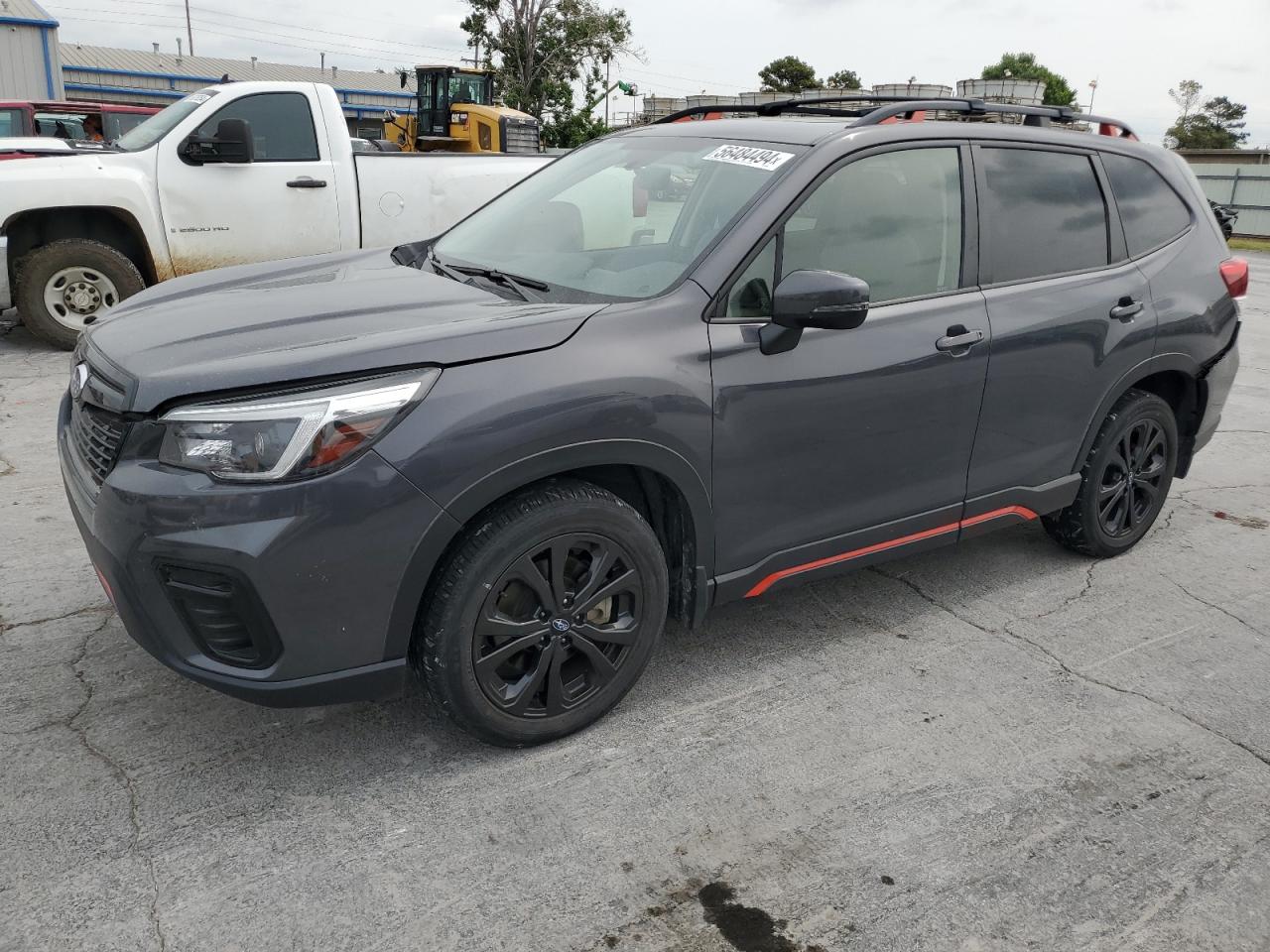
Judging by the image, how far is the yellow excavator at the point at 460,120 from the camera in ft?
74.4

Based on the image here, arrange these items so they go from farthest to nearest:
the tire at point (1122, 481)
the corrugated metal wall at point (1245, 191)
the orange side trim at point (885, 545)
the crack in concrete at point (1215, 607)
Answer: the corrugated metal wall at point (1245, 191) < the tire at point (1122, 481) < the crack in concrete at point (1215, 607) < the orange side trim at point (885, 545)

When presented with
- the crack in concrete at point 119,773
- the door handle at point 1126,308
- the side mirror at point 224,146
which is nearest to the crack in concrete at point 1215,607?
the door handle at point 1126,308

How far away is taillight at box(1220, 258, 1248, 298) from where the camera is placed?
4477mm

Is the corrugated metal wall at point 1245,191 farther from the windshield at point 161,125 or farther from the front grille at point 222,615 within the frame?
the front grille at point 222,615

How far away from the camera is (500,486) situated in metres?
2.64

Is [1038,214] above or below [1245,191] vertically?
above

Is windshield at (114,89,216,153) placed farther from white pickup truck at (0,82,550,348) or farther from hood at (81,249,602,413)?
hood at (81,249,602,413)

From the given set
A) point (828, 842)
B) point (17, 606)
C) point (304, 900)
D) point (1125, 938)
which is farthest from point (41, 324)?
point (1125, 938)

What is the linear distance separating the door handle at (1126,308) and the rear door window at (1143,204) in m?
0.22

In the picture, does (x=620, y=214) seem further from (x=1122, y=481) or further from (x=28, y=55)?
(x=28, y=55)

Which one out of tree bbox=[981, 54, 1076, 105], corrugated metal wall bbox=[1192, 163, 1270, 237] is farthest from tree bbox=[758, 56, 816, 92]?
corrugated metal wall bbox=[1192, 163, 1270, 237]

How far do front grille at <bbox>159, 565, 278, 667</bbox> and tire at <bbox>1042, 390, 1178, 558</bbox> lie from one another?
3.18 metres

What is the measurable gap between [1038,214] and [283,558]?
9.57 feet

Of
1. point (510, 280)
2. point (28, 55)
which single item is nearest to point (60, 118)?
point (510, 280)
